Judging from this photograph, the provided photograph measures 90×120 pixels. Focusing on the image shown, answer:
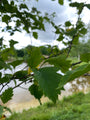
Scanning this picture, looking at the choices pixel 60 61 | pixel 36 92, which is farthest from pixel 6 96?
pixel 60 61

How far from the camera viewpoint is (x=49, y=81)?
22cm

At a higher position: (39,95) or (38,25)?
(38,25)

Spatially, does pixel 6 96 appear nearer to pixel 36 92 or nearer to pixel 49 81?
pixel 36 92

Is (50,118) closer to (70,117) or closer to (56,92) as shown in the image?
(70,117)

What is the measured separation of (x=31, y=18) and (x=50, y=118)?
2.36 meters

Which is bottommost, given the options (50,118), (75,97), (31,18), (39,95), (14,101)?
(14,101)

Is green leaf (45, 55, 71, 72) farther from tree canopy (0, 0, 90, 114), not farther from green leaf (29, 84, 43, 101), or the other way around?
green leaf (29, 84, 43, 101)

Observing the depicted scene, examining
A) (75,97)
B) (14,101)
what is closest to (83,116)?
(75,97)

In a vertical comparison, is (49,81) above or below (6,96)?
above

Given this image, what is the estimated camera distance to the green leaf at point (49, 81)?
0.70ft

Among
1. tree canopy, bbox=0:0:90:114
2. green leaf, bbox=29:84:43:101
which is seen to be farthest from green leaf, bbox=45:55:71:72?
green leaf, bbox=29:84:43:101

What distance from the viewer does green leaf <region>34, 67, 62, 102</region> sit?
213mm

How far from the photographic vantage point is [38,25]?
686 millimetres

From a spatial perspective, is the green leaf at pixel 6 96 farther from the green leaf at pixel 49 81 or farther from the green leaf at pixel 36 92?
the green leaf at pixel 49 81
